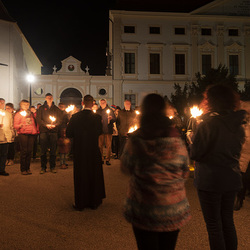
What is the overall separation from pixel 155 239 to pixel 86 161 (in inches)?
135

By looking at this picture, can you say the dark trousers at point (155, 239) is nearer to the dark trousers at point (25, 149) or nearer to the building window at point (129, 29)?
the dark trousers at point (25, 149)

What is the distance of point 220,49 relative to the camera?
33.9m

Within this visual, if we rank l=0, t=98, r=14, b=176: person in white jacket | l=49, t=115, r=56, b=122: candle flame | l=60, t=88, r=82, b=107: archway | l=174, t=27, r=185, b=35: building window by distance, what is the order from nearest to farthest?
l=0, t=98, r=14, b=176: person in white jacket, l=49, t=115, r=56, b=122: candle flame, l=60, t=88, r=82, b=107: archway, l=174, t=27, r=185, b=35: building window

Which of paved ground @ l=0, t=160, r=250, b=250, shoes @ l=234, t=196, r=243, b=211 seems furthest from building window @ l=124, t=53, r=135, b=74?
shoes @ l=234, t=196, r=243, b=211

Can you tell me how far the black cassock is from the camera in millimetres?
5496

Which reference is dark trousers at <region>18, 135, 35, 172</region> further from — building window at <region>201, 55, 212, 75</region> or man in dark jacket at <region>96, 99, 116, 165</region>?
building window at <region>201, 55, 212, 75</region>

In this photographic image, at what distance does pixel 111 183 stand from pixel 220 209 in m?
4.93

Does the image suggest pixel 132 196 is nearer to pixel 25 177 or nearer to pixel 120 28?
pixel 25 177

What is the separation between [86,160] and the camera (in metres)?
5.64

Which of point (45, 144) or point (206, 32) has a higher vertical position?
point (206, 32)

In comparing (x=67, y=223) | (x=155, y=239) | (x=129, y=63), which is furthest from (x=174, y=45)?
(x=155, y=239)

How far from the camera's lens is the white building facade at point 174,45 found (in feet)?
107

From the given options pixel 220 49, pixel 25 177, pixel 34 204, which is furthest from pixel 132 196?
pixel 220 49

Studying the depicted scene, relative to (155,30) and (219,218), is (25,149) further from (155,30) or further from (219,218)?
(155,30)
